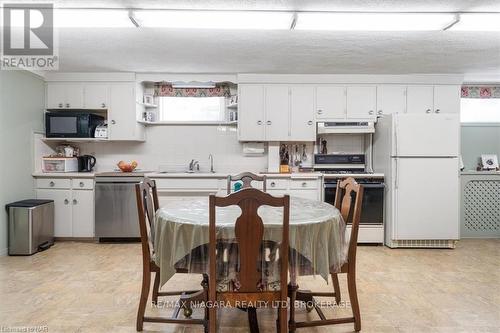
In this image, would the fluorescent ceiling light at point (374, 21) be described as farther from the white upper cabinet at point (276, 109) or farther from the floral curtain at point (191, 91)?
the floral curtain at point (191, 91)

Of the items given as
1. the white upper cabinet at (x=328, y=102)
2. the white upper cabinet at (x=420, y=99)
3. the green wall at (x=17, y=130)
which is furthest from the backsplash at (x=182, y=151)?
the white upper cabinet at (x=420, y=99)

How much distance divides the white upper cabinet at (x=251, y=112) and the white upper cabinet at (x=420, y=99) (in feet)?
6.80

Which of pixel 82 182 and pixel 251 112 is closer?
pixel 82 182

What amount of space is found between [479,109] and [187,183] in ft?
15.0

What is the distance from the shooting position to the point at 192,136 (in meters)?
5.01

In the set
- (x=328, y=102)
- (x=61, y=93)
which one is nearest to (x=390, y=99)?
(x=328, y=102)

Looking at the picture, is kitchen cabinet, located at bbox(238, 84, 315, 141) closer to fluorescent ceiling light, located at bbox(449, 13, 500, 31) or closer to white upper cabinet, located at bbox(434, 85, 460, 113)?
white upper cabinet, located at bbox(434, 85, 460, 113)

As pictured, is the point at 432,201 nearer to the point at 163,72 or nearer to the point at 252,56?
the point at 252,56

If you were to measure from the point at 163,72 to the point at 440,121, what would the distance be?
3.69m

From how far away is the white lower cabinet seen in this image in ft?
14.5

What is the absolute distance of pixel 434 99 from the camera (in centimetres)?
467

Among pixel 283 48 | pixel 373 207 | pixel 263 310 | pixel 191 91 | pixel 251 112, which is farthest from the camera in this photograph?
pixel 191 91

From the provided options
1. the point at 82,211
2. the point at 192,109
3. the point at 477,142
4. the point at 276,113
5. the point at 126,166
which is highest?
the point at 192,109

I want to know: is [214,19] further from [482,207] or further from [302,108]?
[482,207]
